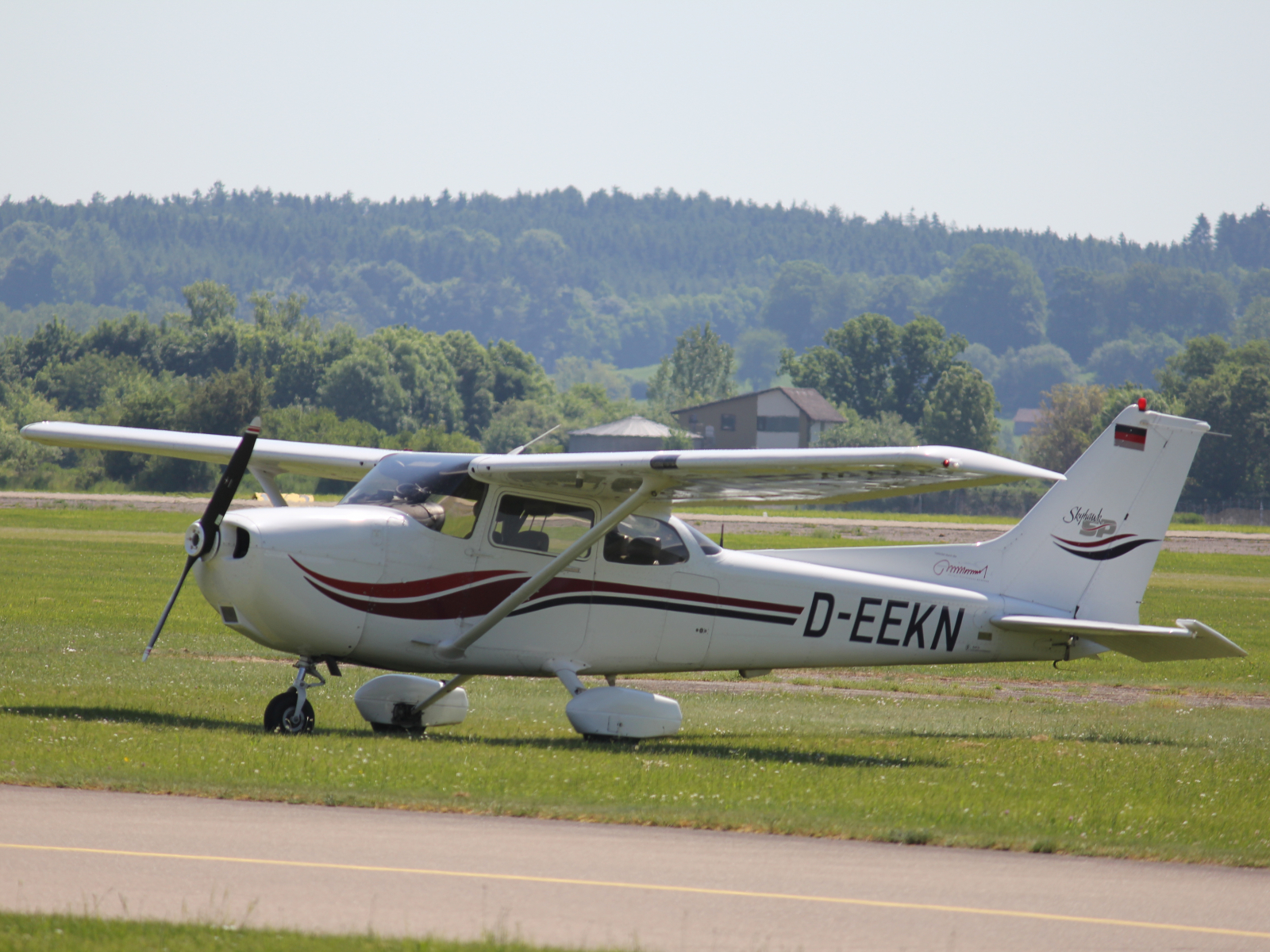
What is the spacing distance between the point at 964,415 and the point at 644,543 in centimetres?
11006

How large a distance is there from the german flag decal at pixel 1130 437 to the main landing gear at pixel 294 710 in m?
8.59

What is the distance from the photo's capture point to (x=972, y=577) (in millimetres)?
14766

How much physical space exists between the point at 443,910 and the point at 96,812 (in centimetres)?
306

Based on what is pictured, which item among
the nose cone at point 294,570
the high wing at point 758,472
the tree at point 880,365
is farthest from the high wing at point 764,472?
the tree at point 880,365

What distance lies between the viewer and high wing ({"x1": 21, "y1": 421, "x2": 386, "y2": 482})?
1491 centimetres

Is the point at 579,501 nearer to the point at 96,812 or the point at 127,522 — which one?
the point at 96,812

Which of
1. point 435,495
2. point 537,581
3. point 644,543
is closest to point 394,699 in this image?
point 537,581

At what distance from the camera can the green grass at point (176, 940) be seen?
19.2 feet

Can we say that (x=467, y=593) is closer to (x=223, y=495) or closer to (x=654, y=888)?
(x=223, y=495)

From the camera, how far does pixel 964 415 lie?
119312 mm

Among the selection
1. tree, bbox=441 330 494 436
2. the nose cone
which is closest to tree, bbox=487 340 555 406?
tree, bbox=441 330 494 436

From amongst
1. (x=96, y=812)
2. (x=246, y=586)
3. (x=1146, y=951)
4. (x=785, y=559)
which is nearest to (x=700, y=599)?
(x=785, y=559)

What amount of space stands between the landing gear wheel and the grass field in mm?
140

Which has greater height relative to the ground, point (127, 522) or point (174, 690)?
point (174, 690)
